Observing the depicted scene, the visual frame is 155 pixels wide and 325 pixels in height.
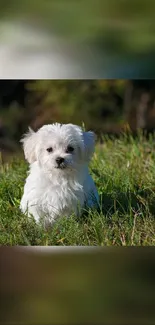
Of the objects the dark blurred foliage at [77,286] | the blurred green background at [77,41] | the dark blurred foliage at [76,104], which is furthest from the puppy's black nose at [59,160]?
the dark blurred foliage at [76,104]

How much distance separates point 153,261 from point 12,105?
7.30 meters

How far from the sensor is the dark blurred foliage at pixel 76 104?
9.16 metres

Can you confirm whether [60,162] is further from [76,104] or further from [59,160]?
[76,104]

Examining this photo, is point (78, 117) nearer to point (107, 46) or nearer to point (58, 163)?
point (58, 163)

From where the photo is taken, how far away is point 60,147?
3533 millimetres

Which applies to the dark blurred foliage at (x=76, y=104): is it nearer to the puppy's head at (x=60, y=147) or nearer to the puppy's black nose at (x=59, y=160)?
the puppy's head at (x=60, y=147)

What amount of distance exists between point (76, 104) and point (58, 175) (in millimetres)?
5715

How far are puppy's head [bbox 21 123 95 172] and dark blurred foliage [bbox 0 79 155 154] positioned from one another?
5264 millimetres

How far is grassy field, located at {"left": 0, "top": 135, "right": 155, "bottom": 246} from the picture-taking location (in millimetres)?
3436

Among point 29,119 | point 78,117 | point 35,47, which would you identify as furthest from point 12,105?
point 35,47

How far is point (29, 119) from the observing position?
9.38m

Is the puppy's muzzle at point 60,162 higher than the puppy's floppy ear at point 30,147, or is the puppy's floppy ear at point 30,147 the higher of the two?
the puppy's floppy ear at point 30,147

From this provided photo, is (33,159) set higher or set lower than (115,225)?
higher

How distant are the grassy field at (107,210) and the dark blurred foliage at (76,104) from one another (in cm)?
423
